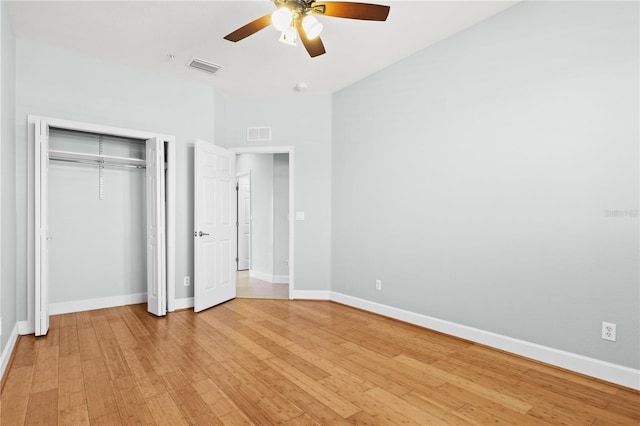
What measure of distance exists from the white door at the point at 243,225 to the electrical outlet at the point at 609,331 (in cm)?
590

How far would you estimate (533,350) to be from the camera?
2.68 m

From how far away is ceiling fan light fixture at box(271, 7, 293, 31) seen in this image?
2.22m

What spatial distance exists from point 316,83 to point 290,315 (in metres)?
2.99

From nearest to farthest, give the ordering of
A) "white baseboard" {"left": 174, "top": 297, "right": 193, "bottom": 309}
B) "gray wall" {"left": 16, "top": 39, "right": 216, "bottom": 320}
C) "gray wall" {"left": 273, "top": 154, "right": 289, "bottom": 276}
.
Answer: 1. "gray wall" {"left": 16, "top": 39, "right": 216, "bottom": 320}
2. "white baseboard" {"left": 174, "top": 297, "right": 193, "bottom": 309}
3. "gray wall" {"left": 273, "top": 154, "right": 289, "bottom": 276}

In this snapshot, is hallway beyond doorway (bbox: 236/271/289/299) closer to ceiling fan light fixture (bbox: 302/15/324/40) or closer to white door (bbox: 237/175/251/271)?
white door (bbox: 237/175/251/271)

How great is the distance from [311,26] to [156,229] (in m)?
2.90

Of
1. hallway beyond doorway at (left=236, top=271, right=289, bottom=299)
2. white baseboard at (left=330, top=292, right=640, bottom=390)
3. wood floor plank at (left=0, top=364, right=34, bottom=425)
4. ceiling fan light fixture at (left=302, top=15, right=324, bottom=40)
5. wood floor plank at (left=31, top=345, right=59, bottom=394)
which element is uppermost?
ceiling fan light fixture at (left=302, top=15, right=324, bottom=40)

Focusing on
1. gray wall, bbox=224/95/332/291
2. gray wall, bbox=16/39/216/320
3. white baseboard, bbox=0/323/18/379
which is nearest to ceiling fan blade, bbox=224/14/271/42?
gray wall, bbox=16/39/216/320

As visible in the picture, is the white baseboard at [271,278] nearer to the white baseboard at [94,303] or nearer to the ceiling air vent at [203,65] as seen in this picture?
the white baseboard at [94,303]

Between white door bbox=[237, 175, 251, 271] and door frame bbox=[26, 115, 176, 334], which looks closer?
door frame bbox=[26, 115, 176, 334]

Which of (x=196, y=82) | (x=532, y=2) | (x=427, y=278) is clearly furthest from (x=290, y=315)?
(x=532, y=2)

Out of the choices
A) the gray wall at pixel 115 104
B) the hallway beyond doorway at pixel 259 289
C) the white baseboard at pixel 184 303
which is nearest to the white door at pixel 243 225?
the hallway beyond doorway at pixel 259 289

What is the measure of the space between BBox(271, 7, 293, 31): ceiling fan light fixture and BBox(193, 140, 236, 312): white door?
2.19 metres

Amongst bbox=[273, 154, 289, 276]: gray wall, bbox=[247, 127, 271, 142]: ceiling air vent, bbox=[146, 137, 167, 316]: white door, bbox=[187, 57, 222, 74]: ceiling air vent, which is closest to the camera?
bbox=[187, 57, 222, 74]: ceiling air vent
